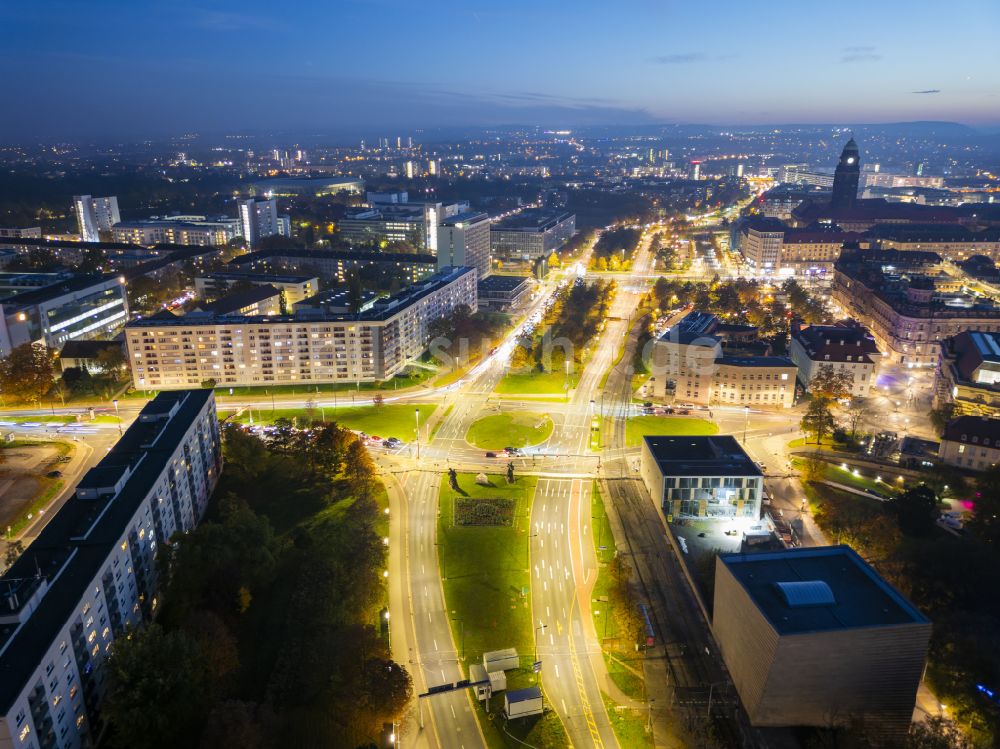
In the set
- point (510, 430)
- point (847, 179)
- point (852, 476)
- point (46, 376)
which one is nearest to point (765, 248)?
point (847, 179)

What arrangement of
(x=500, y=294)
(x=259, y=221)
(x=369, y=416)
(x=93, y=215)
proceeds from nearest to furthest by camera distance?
1. (x=369, y=416)
2. (x=500, y=294)
3. (x=93, y=215)
4. (x=259, y=221)

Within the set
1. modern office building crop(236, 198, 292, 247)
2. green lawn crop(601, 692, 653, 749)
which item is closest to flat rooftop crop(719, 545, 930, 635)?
green lawn crop(601, 692, 653, 749)

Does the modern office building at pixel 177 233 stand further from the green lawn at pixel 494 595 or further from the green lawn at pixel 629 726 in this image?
the green lawn at pixel 629 726

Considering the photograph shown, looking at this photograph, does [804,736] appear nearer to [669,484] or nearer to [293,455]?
[669,484]

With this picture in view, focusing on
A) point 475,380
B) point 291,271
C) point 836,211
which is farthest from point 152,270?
point 836,211

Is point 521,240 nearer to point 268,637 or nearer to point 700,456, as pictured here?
point 700,456

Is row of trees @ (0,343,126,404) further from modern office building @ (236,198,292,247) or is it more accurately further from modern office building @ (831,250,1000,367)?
modern office building @ (831,250,1000,367)

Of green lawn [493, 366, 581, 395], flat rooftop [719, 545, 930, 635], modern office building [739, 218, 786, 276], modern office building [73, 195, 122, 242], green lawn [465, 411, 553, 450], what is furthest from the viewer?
modern office building [73, 195, 122, 242]
